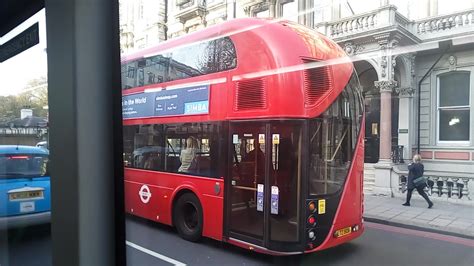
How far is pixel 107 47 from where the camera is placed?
1.52m

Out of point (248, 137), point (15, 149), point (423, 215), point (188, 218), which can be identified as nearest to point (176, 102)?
point (248, 137)

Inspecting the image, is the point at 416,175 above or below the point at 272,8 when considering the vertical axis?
below

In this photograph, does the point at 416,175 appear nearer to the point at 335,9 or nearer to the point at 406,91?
the point at 406,91

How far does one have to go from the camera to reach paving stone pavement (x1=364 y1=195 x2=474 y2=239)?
4.30 ft

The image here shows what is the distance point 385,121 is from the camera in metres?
1.52

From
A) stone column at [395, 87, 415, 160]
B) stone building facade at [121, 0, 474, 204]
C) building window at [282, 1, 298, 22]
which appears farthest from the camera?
building window at [282, 1, 298, 22]

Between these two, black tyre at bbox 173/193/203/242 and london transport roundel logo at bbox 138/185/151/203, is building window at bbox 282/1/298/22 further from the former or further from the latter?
black tyre at bbox 173/193/203/242

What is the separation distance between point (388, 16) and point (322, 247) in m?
1.11

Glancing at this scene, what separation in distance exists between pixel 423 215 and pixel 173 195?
1633 millimetres

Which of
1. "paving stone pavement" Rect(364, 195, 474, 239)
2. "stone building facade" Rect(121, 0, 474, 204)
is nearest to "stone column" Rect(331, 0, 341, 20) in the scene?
"stone building facade" Rect(121, 0, 474, 204)

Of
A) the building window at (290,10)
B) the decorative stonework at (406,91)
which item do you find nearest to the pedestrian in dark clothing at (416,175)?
the decorative stonework at (406,91)

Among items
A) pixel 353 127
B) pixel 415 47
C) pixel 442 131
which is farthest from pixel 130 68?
pixel 442 131

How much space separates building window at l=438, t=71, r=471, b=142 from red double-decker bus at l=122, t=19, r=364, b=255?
34 centimetres

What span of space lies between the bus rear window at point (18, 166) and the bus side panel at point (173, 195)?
2.61 ft
